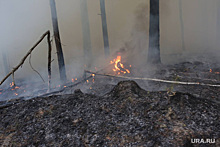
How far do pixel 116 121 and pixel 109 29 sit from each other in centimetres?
1619

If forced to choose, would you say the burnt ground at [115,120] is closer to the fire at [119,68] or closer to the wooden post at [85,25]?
the fire at [119,68]

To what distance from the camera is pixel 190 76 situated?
25.2 ft

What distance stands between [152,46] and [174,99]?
21.1ft

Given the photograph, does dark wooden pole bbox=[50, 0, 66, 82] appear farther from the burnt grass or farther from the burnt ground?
the burnt grass

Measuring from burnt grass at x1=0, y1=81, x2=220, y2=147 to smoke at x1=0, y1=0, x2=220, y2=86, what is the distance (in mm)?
6480

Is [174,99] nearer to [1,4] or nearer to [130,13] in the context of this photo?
[1,4]

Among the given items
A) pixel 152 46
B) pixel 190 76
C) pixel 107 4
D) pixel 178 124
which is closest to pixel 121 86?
pixel 178 124

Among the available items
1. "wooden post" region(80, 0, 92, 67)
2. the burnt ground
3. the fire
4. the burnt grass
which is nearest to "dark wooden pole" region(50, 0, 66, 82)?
the fire

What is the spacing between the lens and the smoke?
42.8ft

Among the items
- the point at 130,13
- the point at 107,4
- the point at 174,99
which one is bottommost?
the point at 174,99

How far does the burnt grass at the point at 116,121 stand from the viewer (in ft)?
10.8

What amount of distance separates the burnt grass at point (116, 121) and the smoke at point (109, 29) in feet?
21.3

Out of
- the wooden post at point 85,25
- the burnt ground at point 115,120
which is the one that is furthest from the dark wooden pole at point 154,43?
the wooden post at point 85,25

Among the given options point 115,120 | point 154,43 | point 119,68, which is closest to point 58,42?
point 119,68
